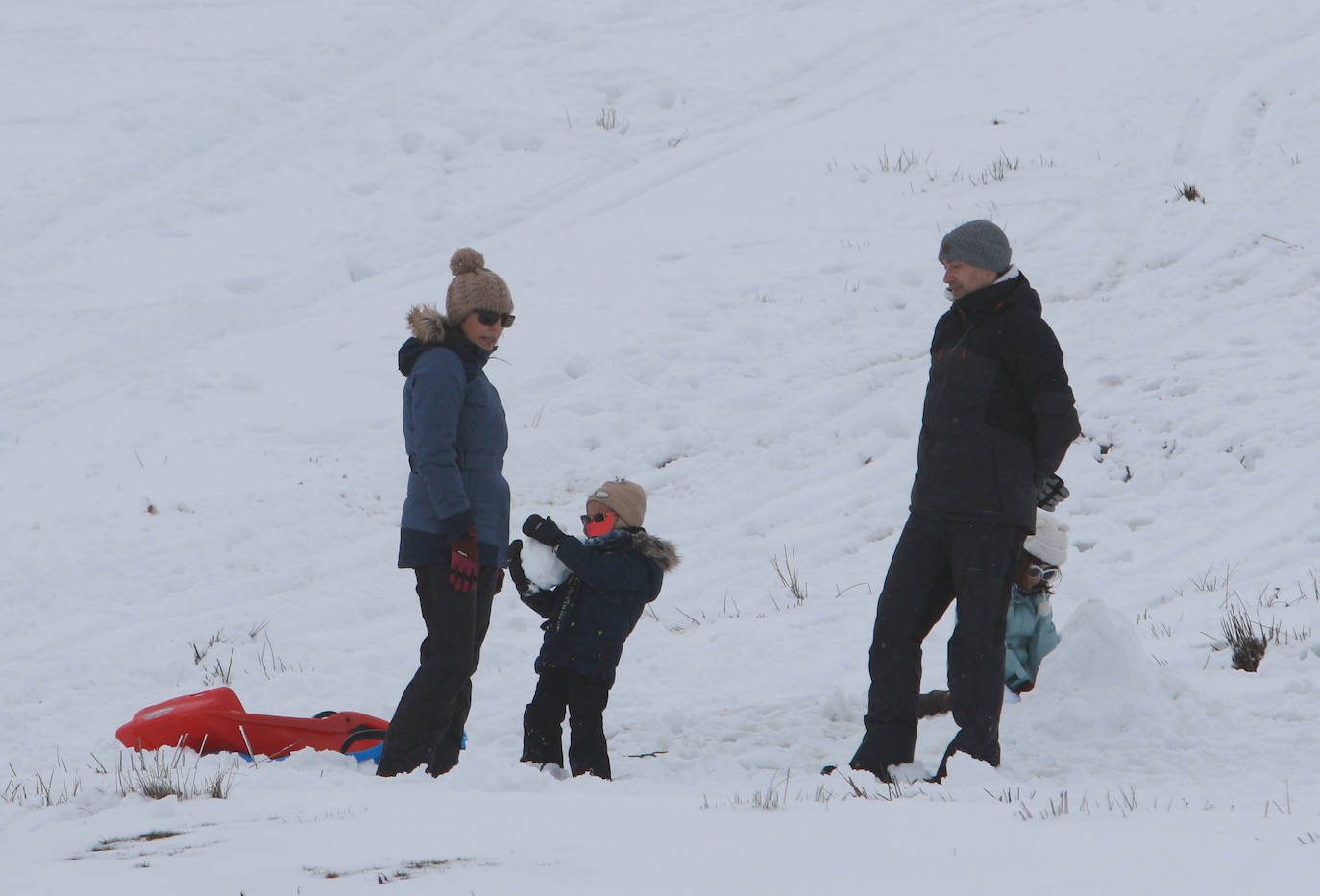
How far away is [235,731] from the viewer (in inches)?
188

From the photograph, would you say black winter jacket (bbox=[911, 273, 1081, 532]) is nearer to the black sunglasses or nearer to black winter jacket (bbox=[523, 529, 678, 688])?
black winter jacket (bbox=[523, 529, 678, 688])

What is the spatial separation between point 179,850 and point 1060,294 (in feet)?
28.2

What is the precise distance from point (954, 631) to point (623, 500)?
1.40 m

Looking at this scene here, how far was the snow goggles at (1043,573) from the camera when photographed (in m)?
5.05

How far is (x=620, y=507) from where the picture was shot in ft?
16.2

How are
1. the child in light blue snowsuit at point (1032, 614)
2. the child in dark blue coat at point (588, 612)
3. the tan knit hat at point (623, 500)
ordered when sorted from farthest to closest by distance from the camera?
the child in light blue snowsuit at point (1032, 614), the tan knit hat at point (623, 500), the child in dark blue coat at point (588, 612)

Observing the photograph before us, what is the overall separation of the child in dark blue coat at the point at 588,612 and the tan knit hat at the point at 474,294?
0.80 metres

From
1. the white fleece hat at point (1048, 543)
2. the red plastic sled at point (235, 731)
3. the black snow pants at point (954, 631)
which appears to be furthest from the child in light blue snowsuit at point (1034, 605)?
the red plastic sled at point (235, 731)

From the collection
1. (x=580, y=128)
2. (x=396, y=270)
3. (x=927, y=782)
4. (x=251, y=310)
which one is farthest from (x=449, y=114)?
(x=927, y=782)

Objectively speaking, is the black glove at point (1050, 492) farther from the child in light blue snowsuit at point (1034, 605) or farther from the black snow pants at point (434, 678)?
the black snow pants at point (434, 678)

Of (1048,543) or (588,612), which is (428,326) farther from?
(1048,543)

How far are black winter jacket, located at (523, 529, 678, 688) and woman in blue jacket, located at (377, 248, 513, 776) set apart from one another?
0.88 ft

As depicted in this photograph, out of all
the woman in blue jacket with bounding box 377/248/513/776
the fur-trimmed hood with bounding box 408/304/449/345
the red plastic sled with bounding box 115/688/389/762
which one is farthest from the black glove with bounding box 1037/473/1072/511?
the red plastic sled with bounding box 115/688/389/762

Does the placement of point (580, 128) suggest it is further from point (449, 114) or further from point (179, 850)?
point (179, 850)
